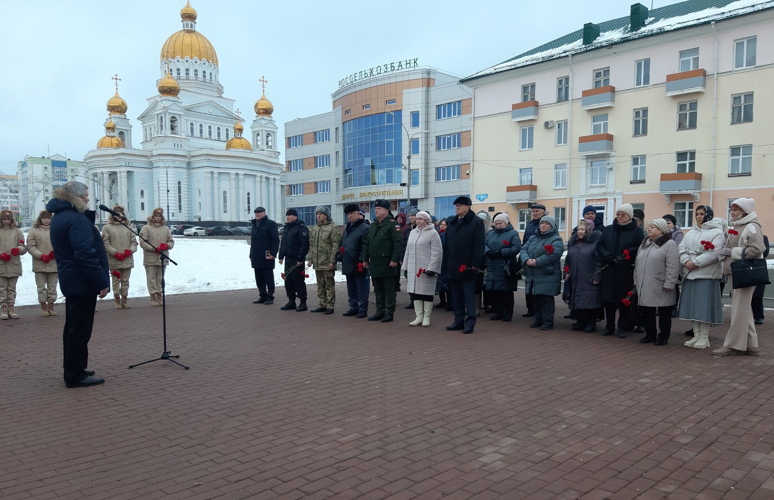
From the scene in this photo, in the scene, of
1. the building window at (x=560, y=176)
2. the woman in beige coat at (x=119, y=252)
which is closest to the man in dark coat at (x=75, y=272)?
the woman in beige coat at (x=119, y=252)

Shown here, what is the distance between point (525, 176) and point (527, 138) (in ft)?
8.89

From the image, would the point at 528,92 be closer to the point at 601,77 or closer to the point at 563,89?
the point at 563,89

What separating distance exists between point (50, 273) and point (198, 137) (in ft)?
257

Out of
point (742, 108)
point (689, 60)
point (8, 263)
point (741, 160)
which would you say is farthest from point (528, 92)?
point (8, 263)

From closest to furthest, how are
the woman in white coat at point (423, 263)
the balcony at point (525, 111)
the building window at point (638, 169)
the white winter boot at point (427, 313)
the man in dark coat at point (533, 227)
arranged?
the woman in white coat at point (423, 263) < the white winter boot at point (427, 313) < the man in dark coat at point (533, 227) < the building window at point (638, 169) < the balcony at point (525, 111)

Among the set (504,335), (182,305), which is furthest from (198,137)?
(504,335)

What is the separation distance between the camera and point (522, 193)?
124 feet

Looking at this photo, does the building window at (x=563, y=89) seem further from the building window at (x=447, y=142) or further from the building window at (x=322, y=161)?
the building window at (x=322, y=161)

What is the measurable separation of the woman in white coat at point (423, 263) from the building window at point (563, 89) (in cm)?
3108

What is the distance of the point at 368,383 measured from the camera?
225 inches

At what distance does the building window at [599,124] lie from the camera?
34.8m

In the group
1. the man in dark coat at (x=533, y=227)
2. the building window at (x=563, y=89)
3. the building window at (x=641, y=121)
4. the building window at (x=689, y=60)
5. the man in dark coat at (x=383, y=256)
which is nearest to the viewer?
the man in dark coat at (x=533, y=227)

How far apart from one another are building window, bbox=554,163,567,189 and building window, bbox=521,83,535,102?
527cm

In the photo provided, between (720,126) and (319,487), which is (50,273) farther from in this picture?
(720,126)
